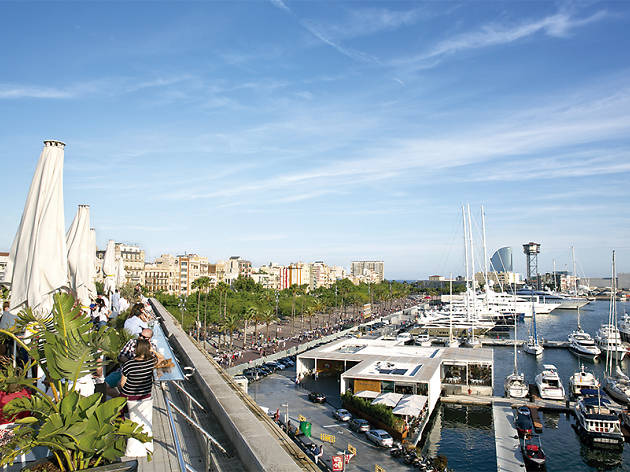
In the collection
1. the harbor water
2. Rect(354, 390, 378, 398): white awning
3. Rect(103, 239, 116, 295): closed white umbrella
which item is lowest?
the harbor water

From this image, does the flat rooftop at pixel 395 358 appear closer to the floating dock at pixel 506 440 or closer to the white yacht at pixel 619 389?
the floating dock at pixel 506 440

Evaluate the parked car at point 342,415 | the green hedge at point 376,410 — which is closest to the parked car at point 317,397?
the green hedge at point 376,410

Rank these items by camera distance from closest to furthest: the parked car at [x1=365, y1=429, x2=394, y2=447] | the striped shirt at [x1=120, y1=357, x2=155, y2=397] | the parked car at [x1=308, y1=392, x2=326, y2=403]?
the striped shirt at [x1=120, y1=357, x2=155, y2=397], the parked car at [x1=365, y1=429, x2=394, y2=447], the parked car at [x1=308, y1=392, x2=326, y2=403]

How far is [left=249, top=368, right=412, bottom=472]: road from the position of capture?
815 inches

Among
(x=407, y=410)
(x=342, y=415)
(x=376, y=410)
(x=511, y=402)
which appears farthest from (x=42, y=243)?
(x=511, y=402)

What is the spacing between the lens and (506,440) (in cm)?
2425

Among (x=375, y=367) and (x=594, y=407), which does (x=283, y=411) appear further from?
(x=594, y=407)

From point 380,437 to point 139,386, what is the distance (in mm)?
20242

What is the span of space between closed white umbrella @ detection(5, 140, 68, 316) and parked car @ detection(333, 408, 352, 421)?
22678 millimetres

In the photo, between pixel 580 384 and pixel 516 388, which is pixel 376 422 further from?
pixel 580 384

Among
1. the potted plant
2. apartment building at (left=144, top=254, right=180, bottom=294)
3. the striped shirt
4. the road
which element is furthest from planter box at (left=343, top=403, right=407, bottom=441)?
apartment building at (left=144, top=254, right=180, bottom=294)

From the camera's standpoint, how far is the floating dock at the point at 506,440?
69.6 ft

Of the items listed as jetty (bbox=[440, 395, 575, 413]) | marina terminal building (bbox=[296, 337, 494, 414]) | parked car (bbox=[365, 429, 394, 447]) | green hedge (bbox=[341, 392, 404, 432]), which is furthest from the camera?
jetty (bbox=[440, 395, 575, 413])

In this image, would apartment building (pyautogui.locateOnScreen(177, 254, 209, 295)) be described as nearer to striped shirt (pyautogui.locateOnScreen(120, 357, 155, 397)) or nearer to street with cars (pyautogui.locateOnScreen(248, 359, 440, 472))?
street with cars (pyautogui.locateOnScreen(248, 359, 440, 472))
